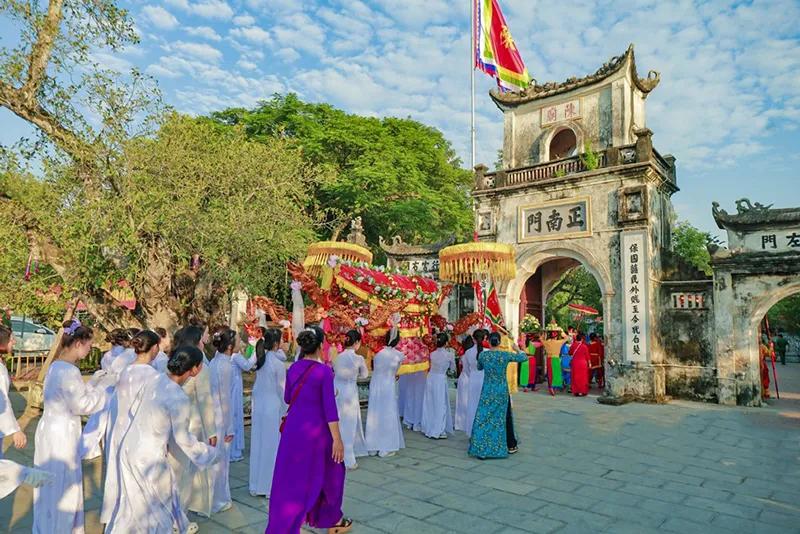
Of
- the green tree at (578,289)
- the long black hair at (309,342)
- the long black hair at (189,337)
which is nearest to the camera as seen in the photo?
the long black hair at (309,342)

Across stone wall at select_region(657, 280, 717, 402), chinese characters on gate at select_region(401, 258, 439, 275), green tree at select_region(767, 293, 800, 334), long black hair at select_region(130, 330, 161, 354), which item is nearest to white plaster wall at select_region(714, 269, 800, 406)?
stone wall at select_region(657, 280, 717, 402)

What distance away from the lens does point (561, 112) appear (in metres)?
13.2

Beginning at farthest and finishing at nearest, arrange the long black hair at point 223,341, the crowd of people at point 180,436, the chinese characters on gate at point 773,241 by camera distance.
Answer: the chinese characters on gate at point 773,241
the long black hair at point 223,341
the crowd of people at point 180,436

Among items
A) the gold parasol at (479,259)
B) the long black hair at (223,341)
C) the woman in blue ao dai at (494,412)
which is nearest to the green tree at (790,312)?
the gold parasol at (479,259)

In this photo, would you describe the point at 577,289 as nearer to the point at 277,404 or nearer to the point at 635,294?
the point at 635,294

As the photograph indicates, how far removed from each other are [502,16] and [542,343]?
30.0ft

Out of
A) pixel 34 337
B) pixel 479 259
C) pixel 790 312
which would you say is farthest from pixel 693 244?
pixel 34 337

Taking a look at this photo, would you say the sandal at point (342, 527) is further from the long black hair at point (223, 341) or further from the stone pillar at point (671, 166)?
the stone pillar at point (671, 166)

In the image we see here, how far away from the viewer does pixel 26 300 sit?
8.30m

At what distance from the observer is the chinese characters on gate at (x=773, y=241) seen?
33.2 ft

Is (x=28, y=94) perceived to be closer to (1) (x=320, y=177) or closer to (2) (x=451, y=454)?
(1) (x=320, y=177)

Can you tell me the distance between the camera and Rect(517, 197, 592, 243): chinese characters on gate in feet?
39.5

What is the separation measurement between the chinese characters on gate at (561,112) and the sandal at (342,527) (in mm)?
11742

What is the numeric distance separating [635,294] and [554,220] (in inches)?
102
